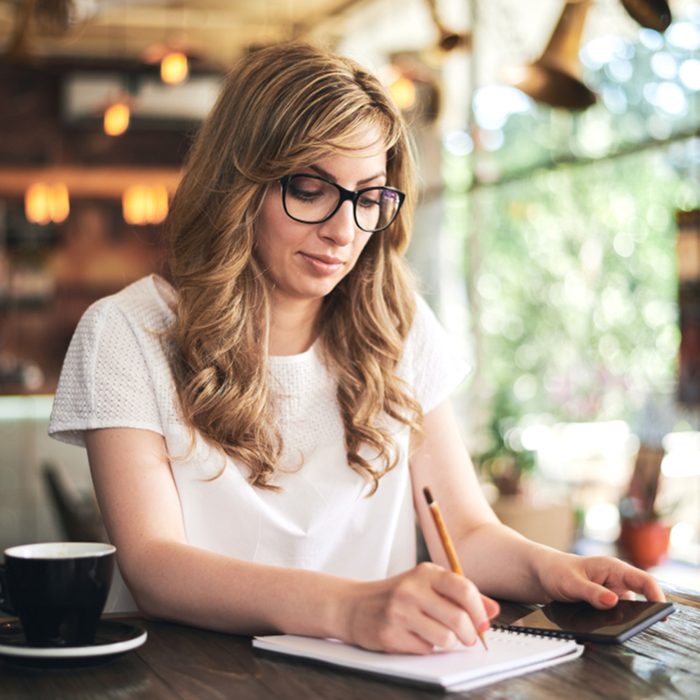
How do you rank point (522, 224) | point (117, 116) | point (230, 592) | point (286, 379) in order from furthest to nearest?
point (117, 116) < point (522, 224) < point (286, 379) < point (230, 592)

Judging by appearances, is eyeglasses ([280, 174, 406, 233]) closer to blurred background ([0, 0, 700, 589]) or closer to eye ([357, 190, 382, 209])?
eye ([357, 190, 382, 209])

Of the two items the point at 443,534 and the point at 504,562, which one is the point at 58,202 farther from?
the point at 443,534

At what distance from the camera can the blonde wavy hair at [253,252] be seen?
5.42 feet

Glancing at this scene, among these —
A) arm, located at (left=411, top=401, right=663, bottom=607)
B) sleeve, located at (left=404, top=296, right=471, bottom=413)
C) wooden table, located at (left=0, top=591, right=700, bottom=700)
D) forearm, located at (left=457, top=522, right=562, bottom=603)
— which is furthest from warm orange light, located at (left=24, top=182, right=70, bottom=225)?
wooden table, located at (left=0, top=591, right=700, bottom=700)

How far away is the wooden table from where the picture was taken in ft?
3.57

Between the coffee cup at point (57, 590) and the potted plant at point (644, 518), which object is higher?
the coffee cup at point (57, 590)

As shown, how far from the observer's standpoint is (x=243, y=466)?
169 centimetres

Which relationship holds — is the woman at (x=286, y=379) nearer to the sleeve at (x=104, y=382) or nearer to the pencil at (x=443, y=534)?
the sleeve at (x=104, y=382)

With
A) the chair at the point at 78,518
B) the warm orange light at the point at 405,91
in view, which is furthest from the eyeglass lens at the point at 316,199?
the warm orange light at the point at 405,91

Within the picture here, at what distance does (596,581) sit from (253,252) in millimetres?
711

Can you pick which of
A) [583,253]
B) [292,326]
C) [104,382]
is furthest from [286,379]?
[583,253]

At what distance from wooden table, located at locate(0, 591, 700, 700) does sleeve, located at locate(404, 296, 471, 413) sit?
2.25 feet

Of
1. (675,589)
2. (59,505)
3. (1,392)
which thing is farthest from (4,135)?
(675,589)

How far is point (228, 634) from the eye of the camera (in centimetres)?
133
